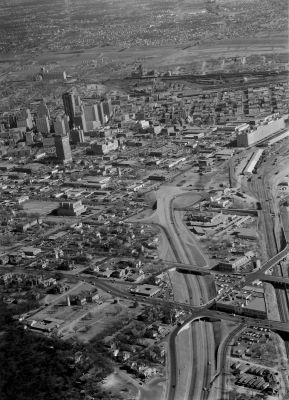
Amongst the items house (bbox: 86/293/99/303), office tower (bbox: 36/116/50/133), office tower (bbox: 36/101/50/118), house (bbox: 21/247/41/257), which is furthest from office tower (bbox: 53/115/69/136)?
house (bbox: 86/293/99/303)

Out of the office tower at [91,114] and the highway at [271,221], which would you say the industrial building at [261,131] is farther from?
the office tower at [91,114]

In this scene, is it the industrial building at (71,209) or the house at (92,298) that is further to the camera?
the industrial building at (71,209)

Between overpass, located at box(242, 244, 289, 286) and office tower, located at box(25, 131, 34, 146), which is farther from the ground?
office tower, located at box(25, 131, 34, 146)

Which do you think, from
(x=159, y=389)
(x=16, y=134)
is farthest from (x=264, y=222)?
(x=16, y=134)

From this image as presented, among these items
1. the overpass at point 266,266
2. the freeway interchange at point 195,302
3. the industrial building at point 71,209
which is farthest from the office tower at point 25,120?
the overpass at point 266,266

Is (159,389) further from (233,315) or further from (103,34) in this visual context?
(103,34)

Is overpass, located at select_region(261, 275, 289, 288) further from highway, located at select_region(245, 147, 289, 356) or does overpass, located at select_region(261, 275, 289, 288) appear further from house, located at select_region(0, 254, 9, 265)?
house, located at select_region(0, 254, 9, 265)

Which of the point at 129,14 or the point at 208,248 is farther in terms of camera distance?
the point at 129,14
